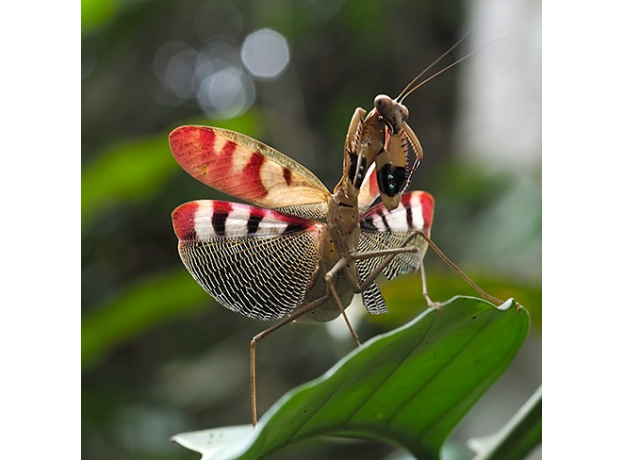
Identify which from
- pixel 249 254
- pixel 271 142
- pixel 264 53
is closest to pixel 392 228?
pixel 249 254

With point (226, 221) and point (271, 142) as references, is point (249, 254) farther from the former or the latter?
point (271, 142)

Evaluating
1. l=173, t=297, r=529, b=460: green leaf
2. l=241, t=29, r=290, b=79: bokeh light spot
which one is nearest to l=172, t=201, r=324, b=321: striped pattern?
l=173, t=297, r=529, b=460: green leaf

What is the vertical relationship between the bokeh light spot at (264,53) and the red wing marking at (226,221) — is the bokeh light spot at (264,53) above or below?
above

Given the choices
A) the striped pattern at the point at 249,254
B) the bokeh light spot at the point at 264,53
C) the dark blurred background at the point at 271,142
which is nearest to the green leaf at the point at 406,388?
the striped pattern at the point at 249,254

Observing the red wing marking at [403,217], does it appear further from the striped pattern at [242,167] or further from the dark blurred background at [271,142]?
the dark blurred background at [271,142]

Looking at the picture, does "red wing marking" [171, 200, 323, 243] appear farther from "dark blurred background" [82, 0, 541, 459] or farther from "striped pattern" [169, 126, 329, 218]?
"dark blurred background" [82, 0, 541, 459]
